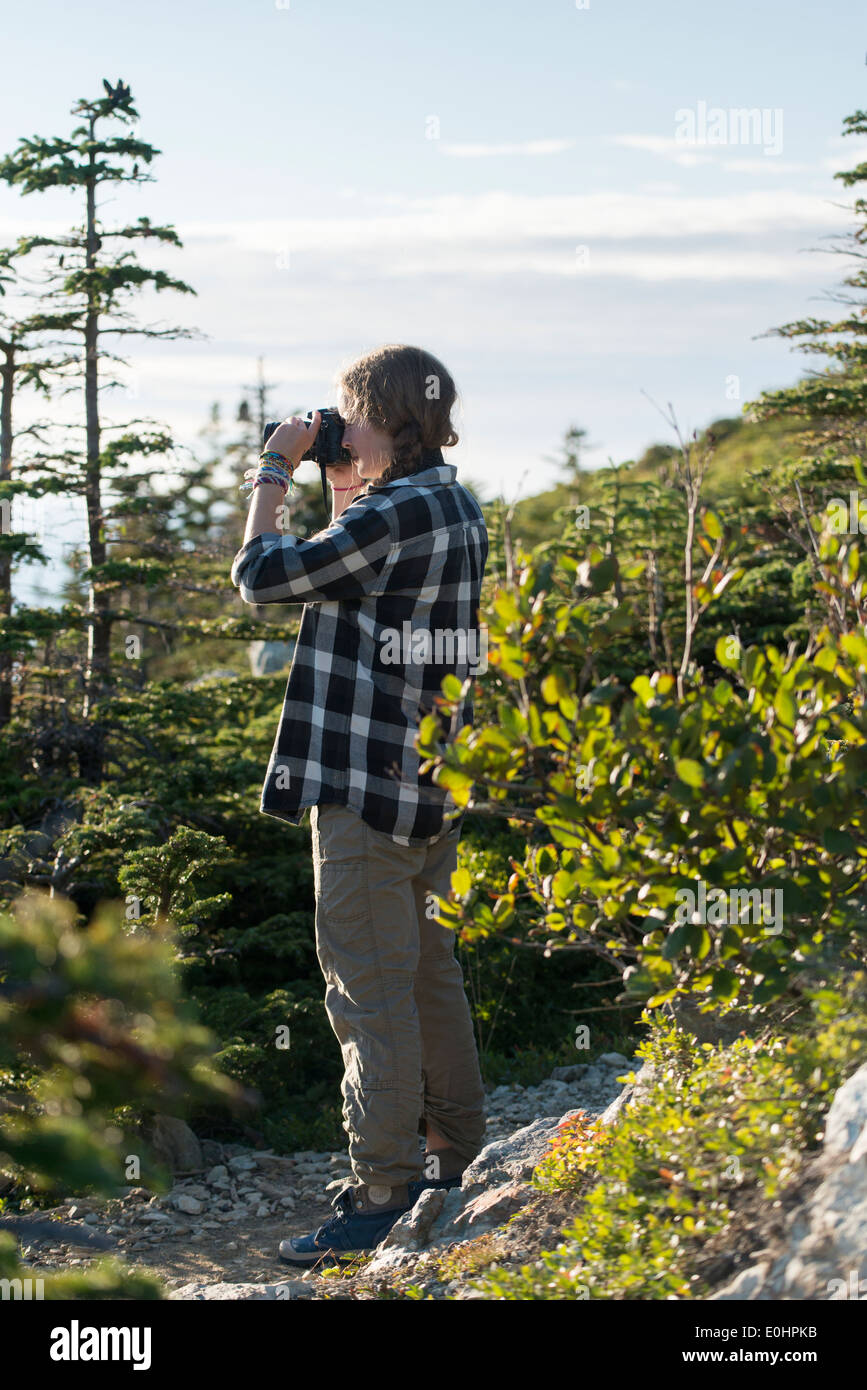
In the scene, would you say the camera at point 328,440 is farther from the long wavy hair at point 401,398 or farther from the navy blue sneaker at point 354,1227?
the navy blue sneaker at point 354,1227

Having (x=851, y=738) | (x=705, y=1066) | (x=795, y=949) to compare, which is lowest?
(x=705, y=1066)

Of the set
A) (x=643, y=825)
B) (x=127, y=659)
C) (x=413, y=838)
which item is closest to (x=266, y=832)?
(x=127, y=659)

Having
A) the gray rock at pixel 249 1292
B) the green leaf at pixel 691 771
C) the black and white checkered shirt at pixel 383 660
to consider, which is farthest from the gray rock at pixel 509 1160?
the green leaf at pixel 691 771

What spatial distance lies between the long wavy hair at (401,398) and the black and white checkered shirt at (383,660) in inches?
3.6

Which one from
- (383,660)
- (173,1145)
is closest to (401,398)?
(383,660)

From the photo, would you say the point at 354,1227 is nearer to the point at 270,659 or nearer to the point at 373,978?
the point at 373,978

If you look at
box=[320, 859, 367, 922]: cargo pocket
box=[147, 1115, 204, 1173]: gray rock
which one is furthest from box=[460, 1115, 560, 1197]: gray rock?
box=[147, 1115, 204, 1173]: gray rock

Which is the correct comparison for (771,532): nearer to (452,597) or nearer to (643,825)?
(452,597)

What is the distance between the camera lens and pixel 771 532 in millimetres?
8500

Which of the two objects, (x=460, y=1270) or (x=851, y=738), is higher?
(x=851, y=738)

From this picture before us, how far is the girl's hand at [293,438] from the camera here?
3.60m

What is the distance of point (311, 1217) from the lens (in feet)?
14.8
